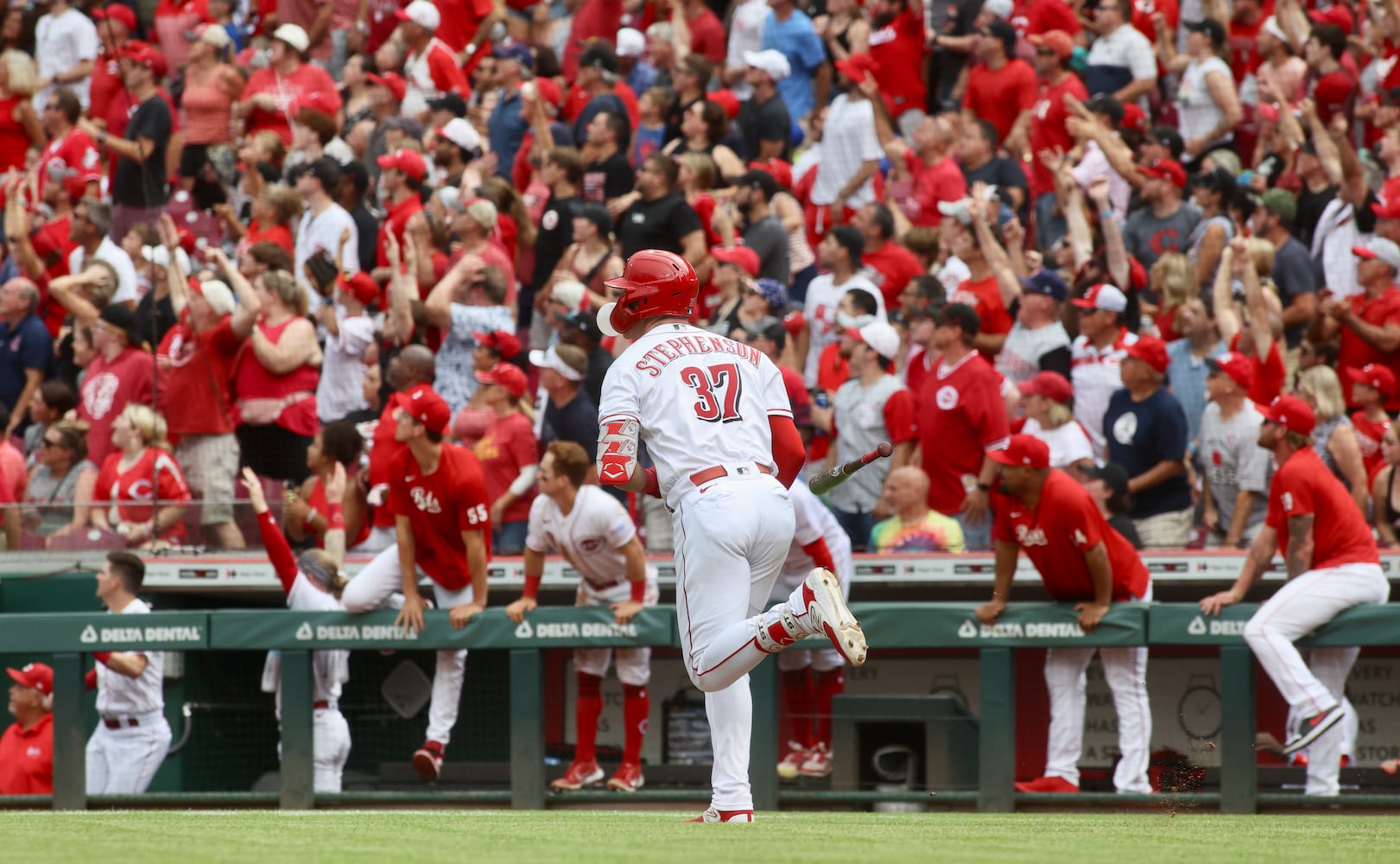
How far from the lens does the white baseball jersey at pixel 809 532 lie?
8594 millimetres

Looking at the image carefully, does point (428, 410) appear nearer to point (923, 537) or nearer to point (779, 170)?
point (923, 537)

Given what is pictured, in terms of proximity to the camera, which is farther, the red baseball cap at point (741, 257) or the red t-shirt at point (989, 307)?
the red baseball cap at point (741, 257)

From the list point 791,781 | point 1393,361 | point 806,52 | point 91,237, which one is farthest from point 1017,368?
point 91,237

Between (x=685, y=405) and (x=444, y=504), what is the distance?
11.0ft

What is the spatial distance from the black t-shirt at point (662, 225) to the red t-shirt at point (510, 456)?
1769 millimetres

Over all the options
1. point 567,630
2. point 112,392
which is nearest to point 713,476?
point 567,630

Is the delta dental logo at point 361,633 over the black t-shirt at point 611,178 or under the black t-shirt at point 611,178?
under

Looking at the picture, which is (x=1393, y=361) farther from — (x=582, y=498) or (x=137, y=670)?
(x=137, y=670)

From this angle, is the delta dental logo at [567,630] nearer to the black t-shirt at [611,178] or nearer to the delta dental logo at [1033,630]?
the delta dental logo at [1033,630]

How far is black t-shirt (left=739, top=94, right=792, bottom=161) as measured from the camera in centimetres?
1369

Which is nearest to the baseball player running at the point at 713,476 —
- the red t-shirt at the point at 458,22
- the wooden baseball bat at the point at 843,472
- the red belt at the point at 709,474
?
the red belt at the point at 709,474

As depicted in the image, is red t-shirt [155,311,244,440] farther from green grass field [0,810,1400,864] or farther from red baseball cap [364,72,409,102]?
red baseball cap [364,72,409,102]

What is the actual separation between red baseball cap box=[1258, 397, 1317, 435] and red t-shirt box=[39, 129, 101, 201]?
9.56 metres

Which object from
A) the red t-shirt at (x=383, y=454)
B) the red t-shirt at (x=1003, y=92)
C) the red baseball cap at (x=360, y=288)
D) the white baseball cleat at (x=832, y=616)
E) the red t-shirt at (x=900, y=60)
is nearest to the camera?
the white baseball cleat at (x=832, y=616)
